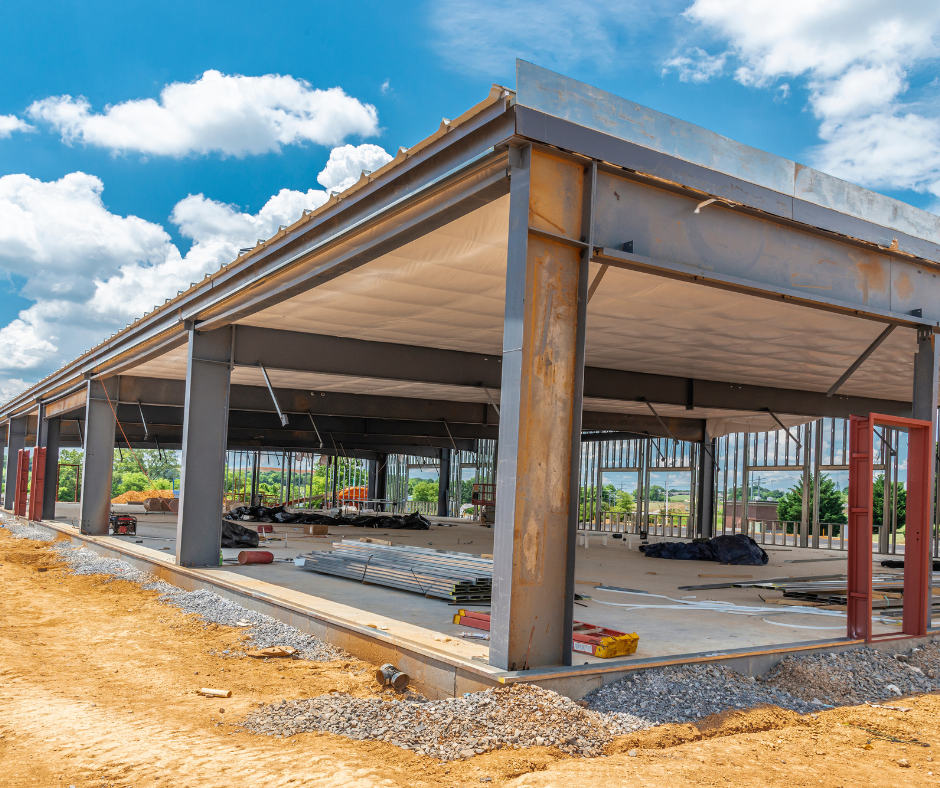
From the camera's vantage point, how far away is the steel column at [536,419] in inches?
270

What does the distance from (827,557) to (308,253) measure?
824 inches

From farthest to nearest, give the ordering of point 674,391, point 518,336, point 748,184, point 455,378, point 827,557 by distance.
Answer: point 827,557, point 674,391, point 455,378, point 748,184, point 518,336

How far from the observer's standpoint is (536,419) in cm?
705

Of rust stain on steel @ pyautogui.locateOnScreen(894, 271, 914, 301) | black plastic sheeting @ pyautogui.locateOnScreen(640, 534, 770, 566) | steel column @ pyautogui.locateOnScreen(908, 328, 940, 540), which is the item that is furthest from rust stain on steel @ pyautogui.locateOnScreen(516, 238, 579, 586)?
black plastic sheeting @ pyautogui.locateOnScreen(640, 534, 770, 566)

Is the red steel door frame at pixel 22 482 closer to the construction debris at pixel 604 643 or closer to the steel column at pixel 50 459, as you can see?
the steel column at pixel 50 459

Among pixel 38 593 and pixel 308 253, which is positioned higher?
pixel 308 253

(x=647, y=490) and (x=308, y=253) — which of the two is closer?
(x=308, y=253)

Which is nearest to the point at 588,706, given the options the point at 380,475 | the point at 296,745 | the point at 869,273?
the point at 296,745

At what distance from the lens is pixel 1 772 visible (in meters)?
5.49

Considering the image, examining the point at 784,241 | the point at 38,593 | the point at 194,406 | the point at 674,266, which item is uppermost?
the point at 784,241

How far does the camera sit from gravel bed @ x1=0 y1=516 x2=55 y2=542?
25469mm

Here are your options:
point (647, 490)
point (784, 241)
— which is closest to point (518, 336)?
point (784, 241)

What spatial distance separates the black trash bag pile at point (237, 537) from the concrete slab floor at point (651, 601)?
0.40 meters

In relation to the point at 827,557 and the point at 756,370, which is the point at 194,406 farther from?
the point at 827,557
